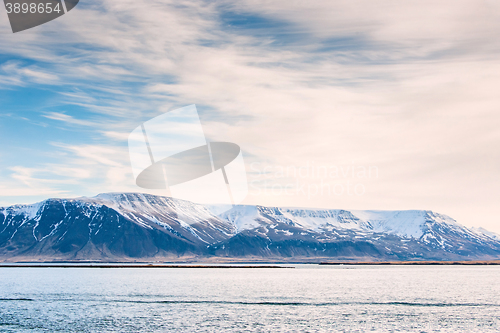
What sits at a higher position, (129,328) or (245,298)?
(129,328)

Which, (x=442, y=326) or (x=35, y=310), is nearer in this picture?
(x=442, y=326)

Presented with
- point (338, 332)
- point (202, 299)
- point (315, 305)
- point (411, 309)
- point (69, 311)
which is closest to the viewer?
point (338, 332)

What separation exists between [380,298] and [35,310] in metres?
66.8

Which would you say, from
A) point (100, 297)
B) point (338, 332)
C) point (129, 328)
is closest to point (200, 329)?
point (129, 328)

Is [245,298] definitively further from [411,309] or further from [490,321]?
[490,321]

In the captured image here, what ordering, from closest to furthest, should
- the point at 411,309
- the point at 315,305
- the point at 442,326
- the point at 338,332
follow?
Result: the point at 338,332, the point at 442,326, the point at 411,309, the point at 315,305

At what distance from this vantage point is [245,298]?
324 ft

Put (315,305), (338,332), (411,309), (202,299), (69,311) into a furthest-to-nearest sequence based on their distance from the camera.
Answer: (202,299), (315,305), (411,309), (69,311), (338,332)

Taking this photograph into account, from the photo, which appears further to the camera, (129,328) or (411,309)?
(411,309)

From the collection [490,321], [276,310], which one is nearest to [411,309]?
[490,321]

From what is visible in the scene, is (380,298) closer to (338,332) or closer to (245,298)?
(245,298)

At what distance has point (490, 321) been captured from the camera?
219 ft

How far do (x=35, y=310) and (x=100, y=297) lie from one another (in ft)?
78.5

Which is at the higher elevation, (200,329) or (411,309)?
(200,329)
